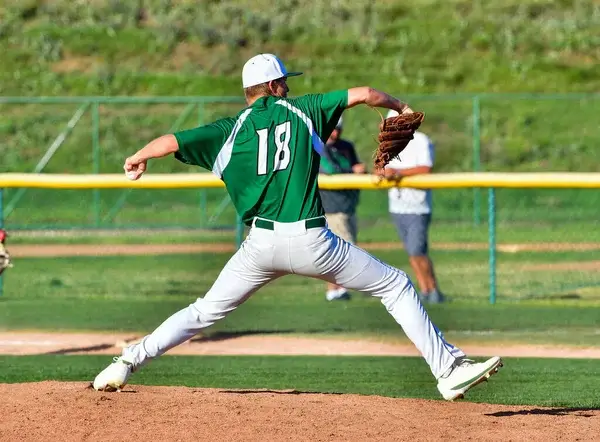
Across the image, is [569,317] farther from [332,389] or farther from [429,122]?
[429,122]

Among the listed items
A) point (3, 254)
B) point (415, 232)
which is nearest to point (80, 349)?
point (3, 254)

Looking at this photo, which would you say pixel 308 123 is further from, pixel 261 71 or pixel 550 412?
pixel 550 412

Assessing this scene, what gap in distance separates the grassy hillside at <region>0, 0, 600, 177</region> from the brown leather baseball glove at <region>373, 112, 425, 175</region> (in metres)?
18.3

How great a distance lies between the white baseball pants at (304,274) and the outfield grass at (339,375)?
1427mm

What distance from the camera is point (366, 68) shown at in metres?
33.4

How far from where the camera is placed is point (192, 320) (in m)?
7.71

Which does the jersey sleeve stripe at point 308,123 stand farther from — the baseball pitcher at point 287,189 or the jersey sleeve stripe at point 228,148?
the jersey sleeve stripe at point 228,148

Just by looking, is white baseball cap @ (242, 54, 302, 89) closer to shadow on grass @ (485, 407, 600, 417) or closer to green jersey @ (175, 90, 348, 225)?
green jersey @ (175, 90, 348, 225)

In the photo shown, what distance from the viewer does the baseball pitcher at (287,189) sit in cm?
724

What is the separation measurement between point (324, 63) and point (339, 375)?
950 inches

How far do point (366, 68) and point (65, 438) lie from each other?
27092 mm

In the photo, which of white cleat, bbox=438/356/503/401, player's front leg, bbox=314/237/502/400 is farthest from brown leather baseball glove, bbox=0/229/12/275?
white cleat, bbox=438/356/503/401

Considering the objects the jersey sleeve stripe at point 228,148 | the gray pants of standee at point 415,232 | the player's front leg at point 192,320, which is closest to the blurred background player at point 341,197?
the gray pants of standee at point 415,232

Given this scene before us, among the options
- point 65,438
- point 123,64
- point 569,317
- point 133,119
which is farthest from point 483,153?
point 65,438
